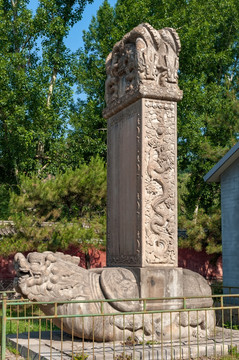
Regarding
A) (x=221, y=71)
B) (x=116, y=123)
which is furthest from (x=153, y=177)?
(x=221, y=71)

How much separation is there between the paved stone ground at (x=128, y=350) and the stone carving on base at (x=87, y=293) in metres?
0.18

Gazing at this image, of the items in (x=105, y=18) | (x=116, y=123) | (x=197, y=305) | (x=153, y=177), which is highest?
(x=105, y=18)

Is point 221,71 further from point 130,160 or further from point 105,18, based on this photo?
point 130,160

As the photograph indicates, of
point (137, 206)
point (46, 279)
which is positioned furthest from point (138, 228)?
point (46, 279)

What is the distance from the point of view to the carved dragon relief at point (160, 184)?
266 inches

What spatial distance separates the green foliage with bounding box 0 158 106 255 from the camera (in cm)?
1369

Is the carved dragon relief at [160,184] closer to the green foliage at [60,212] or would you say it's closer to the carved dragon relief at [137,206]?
the carved dragon relief at [137,206]

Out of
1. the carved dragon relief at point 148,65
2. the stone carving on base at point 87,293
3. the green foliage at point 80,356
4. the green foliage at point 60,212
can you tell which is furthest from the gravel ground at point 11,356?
the green foliage at point 60,212

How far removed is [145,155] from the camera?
6.91 m

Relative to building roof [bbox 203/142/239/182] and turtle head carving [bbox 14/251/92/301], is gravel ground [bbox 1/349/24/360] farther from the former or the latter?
building roof [bbox 203/142/239/182]

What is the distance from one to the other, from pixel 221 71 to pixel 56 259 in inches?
885

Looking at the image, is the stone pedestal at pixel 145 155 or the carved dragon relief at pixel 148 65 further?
the carved dragon relief at pixel 148 65

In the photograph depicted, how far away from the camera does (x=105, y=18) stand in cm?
2364

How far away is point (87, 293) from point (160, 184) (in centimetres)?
190
